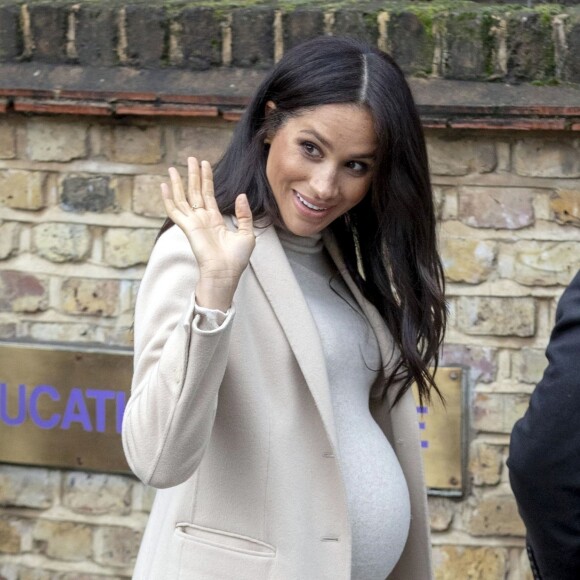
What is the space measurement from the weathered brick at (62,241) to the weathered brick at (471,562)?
1.60m

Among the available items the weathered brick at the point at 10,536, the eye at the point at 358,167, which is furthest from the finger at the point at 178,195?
the weathered brick at the point at 10,536

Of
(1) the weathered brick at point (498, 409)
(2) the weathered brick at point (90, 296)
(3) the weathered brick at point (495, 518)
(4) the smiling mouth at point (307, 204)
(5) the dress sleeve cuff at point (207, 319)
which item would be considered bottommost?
(3) the weathered brick at point (495, 518)

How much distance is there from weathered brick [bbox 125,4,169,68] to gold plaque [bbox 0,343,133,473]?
100 cm

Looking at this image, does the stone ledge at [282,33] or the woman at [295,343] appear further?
the stone ledge at [282,33]

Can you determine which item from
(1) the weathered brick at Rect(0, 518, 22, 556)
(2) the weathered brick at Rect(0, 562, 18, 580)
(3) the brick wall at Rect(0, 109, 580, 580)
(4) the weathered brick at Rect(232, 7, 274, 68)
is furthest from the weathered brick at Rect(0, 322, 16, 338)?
(4) the weathered brick at Rect(232, 7, 274, 68)

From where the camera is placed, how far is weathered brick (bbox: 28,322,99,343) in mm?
3912

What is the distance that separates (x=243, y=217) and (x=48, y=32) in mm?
2313

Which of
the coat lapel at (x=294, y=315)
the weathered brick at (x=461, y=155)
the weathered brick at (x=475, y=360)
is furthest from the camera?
the weathered brick at (x=475, y=360)

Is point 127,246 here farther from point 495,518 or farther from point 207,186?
point 207,186

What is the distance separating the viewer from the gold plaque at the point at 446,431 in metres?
3.73

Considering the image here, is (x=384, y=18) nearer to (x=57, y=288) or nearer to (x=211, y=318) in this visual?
(x=57, y=288)

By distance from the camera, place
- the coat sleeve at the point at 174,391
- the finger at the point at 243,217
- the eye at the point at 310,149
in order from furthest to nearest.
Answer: the eye at the point at 310,149 < the finger at the point at 243,217 < the coat sleeve at the point at 174,391

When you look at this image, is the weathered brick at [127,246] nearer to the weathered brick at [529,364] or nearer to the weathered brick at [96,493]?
A: the weathered brick at [96,493]

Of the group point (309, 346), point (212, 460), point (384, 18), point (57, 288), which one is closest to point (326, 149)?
point (309, 346)
